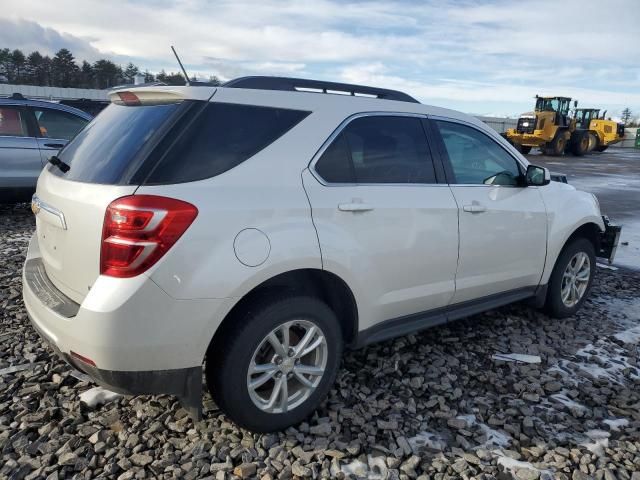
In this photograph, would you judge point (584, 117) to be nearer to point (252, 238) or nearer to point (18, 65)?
point (252, 238)

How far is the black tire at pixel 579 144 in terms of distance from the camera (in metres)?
27.3

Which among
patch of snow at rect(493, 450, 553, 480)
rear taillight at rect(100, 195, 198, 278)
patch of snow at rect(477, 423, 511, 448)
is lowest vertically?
patch of snow at rect(493, 450, 553, 480)

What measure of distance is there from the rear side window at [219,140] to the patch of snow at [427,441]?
1.68m

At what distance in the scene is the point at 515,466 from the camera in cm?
258

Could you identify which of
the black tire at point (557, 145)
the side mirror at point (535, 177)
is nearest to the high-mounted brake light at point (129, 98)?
the side mirror at point (535, 177)

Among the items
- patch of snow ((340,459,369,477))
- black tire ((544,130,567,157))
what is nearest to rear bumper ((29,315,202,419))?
patch of snow ((340,459,369,477))

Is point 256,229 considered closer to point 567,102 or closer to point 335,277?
point 335,277

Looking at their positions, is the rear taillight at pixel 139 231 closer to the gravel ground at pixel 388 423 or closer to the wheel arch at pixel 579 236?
the gravel ground at pixel 388 423

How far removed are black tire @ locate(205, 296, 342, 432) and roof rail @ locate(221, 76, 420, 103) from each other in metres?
1.12

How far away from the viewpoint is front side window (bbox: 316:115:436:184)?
2.87m

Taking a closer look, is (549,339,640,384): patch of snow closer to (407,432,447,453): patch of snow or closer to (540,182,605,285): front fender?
(540,182,605,285): front fender

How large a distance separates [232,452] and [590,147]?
31.7 m

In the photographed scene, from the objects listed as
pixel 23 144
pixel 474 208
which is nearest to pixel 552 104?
pixel 23 144

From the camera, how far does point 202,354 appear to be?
7.81 feet
